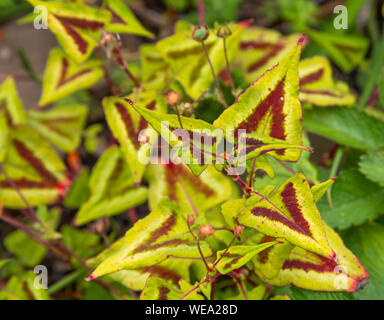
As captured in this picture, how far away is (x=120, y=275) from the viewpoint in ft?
2.14

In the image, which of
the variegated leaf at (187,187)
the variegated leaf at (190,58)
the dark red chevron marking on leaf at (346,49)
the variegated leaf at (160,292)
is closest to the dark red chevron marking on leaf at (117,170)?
the variegated leaf at (187,187)

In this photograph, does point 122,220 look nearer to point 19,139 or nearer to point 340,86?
point 19,139

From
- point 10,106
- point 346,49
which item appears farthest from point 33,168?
point 346,49

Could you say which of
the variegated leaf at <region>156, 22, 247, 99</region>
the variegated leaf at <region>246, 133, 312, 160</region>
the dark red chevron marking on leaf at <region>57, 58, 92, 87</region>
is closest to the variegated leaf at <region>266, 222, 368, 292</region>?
the variegated leaf at <region>246, 133, 312, 160</region>

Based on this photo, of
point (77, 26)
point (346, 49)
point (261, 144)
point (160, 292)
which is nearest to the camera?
point (261, 144)

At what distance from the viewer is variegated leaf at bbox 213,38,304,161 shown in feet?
1.60

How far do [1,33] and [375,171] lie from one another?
1.32 metres

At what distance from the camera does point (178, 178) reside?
74cm

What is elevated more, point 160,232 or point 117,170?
point 117,170

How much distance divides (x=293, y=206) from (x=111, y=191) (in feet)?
1.61

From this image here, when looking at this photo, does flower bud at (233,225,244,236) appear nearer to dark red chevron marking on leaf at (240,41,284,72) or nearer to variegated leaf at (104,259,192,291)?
variegated leaf at (104,259,192,291)

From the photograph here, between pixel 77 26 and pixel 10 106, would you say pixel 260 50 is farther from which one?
pixel 10 106

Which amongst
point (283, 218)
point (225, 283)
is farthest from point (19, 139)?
point (283, 218)

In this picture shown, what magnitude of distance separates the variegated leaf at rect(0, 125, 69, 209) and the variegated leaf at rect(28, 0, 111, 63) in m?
0.35
